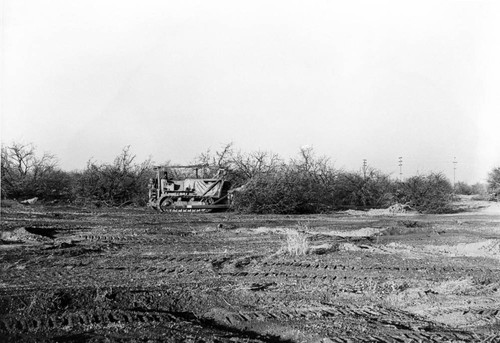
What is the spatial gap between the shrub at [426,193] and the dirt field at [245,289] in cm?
1454

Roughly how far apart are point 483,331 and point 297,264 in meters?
4.96

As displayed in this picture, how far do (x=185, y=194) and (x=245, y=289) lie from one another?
19.6 meters

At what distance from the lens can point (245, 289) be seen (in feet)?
26.0

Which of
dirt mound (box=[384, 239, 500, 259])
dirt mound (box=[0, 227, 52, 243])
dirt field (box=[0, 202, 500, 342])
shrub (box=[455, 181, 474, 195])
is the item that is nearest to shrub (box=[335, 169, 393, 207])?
dirt field (box=[0, 202, 500, 342])

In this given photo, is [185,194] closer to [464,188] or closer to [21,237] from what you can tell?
[21,237]

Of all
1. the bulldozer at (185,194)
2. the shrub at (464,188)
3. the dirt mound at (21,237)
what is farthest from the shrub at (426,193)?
the shrub at (464,188)

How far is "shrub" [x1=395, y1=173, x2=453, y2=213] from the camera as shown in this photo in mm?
29547

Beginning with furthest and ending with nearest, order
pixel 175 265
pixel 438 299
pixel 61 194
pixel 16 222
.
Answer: pixel 61 194, pixel 16 222, pixel 175 265, pixel 438 299

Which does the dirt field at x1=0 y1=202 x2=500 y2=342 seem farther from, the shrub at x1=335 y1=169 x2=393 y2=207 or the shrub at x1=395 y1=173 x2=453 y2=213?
the shrub at x1=335 y1=169 x2=393 y2=207

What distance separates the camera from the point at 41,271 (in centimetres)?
939

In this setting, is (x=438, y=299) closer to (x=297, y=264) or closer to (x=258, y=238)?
(x=297, y=264)

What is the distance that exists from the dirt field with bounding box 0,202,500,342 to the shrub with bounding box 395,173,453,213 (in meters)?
14.5

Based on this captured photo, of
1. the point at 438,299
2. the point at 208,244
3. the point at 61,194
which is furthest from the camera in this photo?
the point at 61,194

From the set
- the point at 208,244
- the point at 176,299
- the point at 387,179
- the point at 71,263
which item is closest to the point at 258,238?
the point at 208,244
